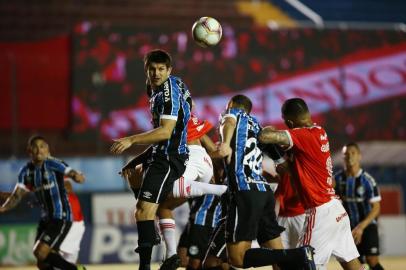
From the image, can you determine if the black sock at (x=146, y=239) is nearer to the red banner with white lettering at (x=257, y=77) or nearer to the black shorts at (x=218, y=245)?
the black shorts at (x=218, y=245)

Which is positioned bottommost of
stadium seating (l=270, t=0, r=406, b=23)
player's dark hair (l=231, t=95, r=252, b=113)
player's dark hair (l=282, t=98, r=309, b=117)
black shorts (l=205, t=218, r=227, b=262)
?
black shorts (l=205, t=218, r=227, b=262)

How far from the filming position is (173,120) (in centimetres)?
763

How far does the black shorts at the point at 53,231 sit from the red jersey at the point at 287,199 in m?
2.92

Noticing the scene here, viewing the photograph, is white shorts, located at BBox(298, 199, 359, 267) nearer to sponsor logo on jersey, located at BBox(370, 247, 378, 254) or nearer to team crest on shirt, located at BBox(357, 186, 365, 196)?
sponsor logo on jersey, located at BBox(370, 247, 378, 254)

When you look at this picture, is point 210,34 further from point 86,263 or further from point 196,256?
point 86,263

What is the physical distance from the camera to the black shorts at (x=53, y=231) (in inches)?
411

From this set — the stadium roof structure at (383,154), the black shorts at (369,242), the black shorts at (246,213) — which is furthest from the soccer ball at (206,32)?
the stadium roof structure at (383,154)

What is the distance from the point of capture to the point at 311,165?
7695mm

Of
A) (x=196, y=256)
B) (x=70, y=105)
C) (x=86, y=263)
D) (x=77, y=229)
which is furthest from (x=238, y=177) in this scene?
(x=70, y=105)

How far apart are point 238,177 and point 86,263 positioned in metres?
8.91

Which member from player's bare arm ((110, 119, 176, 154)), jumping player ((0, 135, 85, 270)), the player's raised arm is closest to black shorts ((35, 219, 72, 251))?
jumping player ((0, 135, 85, 270))

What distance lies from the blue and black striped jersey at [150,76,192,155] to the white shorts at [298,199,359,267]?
1345 mm

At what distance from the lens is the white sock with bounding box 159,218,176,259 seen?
7.87 metres

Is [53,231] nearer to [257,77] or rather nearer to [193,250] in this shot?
[193,250]
